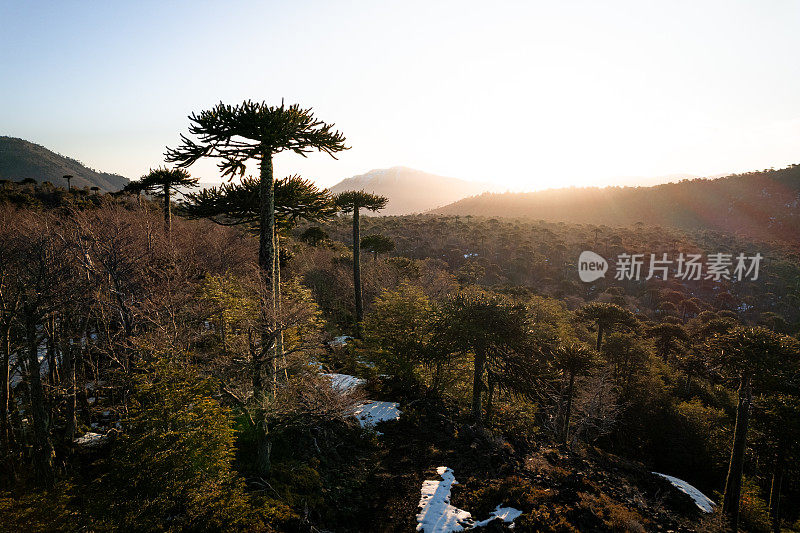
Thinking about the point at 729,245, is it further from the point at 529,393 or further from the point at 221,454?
the point at 221,454

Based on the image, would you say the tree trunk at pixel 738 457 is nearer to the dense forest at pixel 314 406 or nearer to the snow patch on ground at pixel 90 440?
the dense forest at pixel 314 406

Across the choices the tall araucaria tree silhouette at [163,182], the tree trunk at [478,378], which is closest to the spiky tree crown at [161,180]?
the tall araucaria tree silhouette at [163,182]

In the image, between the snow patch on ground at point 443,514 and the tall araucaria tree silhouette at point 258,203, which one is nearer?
the snow patch on ground at point 443,514

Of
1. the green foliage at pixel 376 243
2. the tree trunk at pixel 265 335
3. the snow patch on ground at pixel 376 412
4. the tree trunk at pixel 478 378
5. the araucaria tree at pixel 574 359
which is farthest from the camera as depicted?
the green foliage at pixel 376 243

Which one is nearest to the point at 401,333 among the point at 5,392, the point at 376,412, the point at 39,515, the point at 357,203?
the point at 376,412

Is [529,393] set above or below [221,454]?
below

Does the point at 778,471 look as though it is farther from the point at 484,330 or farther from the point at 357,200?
the point at 357,200

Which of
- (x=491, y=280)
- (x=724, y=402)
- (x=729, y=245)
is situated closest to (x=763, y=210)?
(x=729, y=245)
